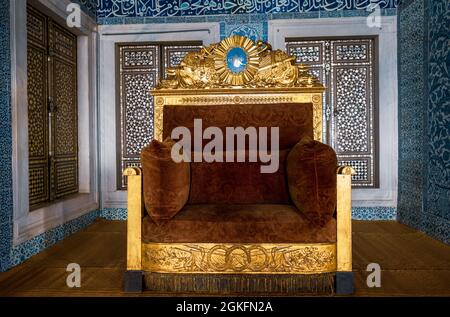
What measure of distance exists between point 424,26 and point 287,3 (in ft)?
4.27

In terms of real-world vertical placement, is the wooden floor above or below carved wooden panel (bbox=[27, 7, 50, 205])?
below

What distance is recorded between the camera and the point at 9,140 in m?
2.43

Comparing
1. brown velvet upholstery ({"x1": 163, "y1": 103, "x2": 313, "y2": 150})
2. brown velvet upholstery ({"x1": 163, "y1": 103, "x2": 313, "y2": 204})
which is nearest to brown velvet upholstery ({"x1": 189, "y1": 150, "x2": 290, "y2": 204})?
brown velvet upholstery ({"x1": 163, "y1": 103, "x2": 313, "y2": 204})

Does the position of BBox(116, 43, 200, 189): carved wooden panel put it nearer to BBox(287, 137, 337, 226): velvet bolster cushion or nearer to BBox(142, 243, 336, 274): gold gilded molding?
BBox(142, 243, 336, 274): gold gilded molding

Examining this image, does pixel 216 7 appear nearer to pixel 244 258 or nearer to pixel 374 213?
pixel 374 213

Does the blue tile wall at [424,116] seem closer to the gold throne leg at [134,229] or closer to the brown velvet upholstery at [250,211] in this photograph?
the brown velvet upholstery at [250,211]

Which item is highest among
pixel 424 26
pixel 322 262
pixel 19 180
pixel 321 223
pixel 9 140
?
pixel 424 26

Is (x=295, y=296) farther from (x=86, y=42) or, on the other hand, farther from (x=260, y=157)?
(x=86, y=42)

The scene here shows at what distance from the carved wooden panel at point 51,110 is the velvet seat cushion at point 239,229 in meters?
1.58

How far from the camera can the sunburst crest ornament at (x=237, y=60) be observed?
257cm

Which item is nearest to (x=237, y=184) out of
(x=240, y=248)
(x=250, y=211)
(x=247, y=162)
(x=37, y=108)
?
(x=247, y=162)

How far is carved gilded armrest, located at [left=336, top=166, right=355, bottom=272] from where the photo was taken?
6.02 ft

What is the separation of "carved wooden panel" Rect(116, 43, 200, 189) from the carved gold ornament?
1.55 m

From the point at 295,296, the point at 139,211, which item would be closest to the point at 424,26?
the point at 295,296
